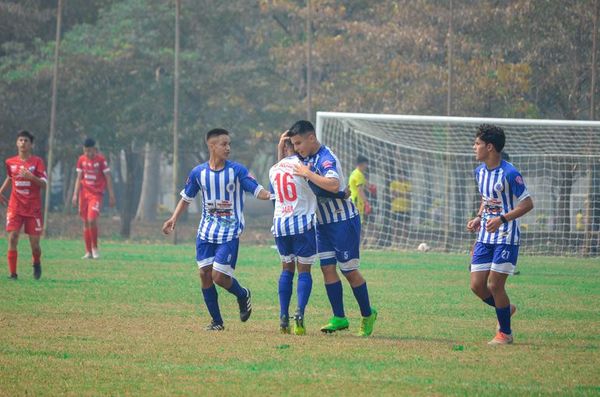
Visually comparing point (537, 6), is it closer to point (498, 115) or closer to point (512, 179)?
point (498, 115)

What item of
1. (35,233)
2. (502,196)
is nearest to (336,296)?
(502,196)

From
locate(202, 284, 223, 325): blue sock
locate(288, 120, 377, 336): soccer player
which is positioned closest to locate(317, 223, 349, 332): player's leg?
locate(288, 120, 377, 336): soccer player

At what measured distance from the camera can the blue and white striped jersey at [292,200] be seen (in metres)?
11.5

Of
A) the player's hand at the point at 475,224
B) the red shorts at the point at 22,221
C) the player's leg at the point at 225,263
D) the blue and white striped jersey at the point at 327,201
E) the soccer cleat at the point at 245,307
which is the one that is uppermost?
the blue and white striped jersey at the point at 327,201

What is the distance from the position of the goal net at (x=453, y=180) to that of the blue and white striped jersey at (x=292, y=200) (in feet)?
53.2

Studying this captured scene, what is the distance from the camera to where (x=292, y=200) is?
11602 mm

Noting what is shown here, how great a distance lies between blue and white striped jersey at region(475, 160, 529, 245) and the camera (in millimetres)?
10836

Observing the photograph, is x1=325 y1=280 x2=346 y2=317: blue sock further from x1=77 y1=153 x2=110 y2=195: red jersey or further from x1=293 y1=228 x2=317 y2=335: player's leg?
x1=77 y1=153 x2=110 y2=195: red jersey

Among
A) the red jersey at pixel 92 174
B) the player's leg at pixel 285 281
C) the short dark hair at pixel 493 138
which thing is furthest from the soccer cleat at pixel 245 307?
the red jersey at pixel 92 174

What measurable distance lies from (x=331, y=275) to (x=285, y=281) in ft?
1.54

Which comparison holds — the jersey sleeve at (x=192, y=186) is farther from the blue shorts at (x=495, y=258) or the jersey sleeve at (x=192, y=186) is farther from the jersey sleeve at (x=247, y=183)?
the blue shorts at (x=495, y=258)

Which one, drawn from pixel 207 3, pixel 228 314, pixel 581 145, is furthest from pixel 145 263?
pixel 207 3

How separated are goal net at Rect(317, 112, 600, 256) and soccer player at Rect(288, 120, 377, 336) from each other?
1616cm

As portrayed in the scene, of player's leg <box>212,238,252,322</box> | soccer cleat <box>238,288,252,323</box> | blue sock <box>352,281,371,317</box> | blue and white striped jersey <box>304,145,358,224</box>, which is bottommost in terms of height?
soccer cleat <box>238,288,252,323</box>
